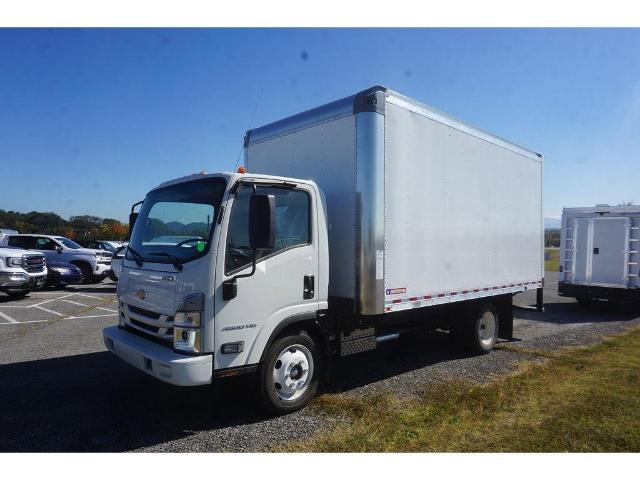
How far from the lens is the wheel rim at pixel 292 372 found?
14.9 feet

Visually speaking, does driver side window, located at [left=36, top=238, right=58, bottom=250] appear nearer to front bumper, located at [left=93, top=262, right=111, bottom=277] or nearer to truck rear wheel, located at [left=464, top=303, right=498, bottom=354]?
front bumper, located at [left=93, top=262, right=111, bottom=277]

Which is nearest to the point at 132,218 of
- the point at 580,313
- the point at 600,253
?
the point at 580,313

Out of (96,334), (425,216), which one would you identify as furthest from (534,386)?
(96,334)

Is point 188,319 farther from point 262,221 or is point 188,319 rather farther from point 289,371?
point 289,371

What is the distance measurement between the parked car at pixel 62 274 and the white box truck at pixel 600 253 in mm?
16243

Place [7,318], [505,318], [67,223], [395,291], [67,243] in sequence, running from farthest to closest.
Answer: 1. [67,223]
2. [67,243]
3. [7,318]
4. [505,318]
5. [395,291]

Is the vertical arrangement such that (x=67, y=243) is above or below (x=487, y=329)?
above

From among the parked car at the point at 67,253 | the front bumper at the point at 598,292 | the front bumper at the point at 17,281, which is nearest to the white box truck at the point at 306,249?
the front bumper at the point at 598,292

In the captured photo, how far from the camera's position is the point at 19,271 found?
12.2 metres

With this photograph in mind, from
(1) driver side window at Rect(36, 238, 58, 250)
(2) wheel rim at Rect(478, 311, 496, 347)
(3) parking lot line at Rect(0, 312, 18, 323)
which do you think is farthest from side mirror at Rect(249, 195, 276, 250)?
(1) driver side window at Rect(36, 238, 58, 250)

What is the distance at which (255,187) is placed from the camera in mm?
4156

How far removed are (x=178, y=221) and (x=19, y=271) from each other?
405 inches

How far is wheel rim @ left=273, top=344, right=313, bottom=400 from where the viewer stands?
14.9ft

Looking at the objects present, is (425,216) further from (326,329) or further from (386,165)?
(326,329)
